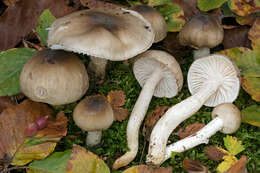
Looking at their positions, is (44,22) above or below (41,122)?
above

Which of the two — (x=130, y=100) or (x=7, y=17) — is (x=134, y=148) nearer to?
(x=130, y=100)

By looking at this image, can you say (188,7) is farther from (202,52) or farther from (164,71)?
(164,71)

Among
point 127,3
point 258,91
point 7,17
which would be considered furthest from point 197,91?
point 7,17

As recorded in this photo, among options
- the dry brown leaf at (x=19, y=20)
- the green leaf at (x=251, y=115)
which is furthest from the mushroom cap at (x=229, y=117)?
the dry brown leaf at (x=19, y=20)

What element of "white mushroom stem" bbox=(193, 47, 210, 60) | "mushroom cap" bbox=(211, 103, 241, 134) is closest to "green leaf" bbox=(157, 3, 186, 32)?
"white mushroom stem" bbox=(193, 47, 210, 60)

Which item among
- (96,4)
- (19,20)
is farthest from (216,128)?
(19,20)

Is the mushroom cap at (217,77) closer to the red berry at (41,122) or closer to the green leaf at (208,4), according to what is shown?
the green leaf at (208,4)
